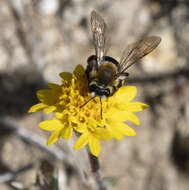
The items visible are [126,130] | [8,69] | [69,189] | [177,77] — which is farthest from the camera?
[177,77]

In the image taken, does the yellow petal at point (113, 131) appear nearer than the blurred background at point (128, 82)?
Yes

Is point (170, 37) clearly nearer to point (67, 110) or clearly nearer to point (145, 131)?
point (145, 131)

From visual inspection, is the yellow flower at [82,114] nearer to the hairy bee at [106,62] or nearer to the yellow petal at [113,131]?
the yellow petal at [113,131]

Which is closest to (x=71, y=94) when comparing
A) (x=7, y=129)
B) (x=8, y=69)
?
(x=7, y=129)

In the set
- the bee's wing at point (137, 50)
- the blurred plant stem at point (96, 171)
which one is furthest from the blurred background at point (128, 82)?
the bee's wing at point (137, 50)

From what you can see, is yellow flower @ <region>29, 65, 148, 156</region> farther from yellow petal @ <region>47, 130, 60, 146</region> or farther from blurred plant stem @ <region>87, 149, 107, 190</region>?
blurred plant stem @ <region>87, 149, 107, 190</region>

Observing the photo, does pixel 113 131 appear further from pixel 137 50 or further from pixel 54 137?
pixel 137 50

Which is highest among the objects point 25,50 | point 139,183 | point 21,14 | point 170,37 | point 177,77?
point 21,14
